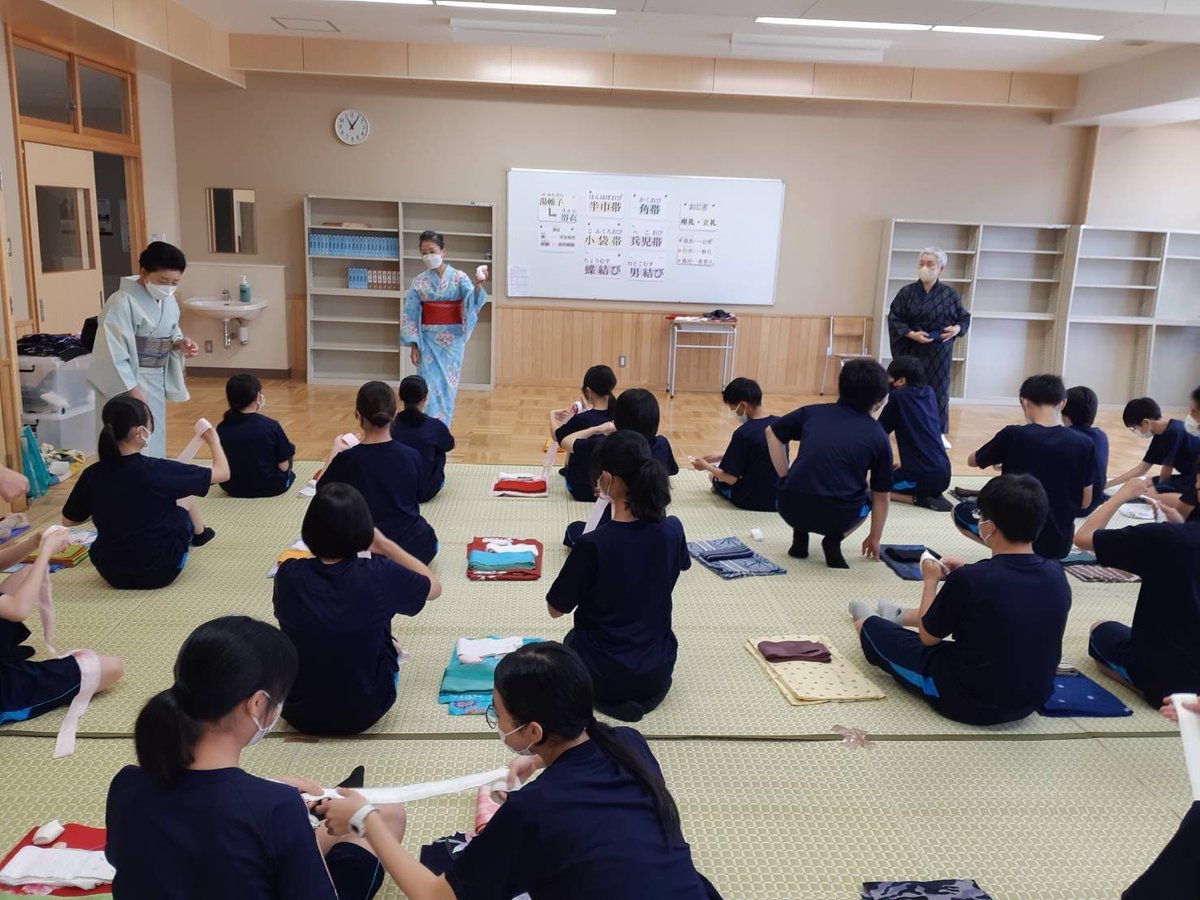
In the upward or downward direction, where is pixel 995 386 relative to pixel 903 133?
downward

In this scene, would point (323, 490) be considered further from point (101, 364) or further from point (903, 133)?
point (903, 133)

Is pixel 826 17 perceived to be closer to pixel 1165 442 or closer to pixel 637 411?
pixel 1165 442

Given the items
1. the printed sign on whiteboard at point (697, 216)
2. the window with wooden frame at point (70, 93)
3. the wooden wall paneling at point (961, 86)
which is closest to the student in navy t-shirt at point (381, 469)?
the window with wooden frame at point (70, 93)

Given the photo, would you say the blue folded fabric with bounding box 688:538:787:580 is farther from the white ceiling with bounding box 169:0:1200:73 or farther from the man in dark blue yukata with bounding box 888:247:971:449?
the white ceiling with bounding box 169:0:1200:73

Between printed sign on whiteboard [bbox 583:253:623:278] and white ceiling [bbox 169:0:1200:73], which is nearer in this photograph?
white ceiling [bbox 169:0:1200:73]

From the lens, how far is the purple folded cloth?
317 centimetres

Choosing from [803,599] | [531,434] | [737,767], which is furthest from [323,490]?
[531,434]

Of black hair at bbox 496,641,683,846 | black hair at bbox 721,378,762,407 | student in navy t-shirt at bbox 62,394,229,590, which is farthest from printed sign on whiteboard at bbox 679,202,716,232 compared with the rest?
black hair at bbox 496,641,683,846

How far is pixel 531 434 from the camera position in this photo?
668 centimetres

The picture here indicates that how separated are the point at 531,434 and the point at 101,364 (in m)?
2.97

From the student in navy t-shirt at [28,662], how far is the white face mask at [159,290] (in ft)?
6.89

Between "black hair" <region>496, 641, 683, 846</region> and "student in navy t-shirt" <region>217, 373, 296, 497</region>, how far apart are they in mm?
3587

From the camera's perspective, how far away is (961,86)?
798cm

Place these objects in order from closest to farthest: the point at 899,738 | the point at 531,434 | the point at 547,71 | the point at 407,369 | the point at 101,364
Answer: the point at 899,738 < the point at 101,364 < the point at 531,434 < the point at 547,71 < the point at 407,369
